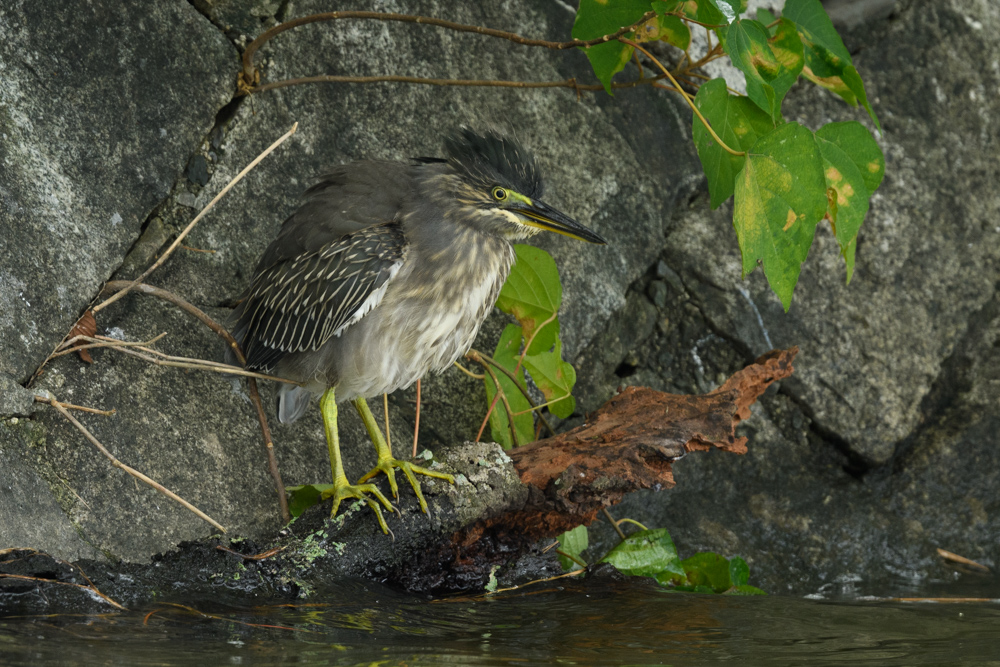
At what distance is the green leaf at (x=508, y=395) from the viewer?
317cm

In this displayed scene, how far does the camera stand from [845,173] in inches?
109

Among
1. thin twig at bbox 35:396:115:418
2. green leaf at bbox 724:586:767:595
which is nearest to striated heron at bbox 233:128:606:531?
thin twig at bbox 35:396:115:418

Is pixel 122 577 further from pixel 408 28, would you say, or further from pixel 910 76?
pixel 910 76

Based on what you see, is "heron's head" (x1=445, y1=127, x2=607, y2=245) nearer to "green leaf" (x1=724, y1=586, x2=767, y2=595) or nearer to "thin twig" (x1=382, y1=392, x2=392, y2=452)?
"thin twig" (x1=382, y1=392, x2=392, y2=452)

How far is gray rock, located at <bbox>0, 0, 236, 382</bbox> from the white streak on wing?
84 cm

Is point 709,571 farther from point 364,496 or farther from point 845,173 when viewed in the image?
point 845,173

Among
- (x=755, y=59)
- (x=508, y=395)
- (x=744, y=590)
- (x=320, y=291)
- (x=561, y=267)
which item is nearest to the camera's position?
(x=755, y=59)

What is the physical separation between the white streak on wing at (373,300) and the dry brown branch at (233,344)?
46 cm

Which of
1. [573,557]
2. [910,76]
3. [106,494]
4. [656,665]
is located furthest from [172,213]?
[910,76]

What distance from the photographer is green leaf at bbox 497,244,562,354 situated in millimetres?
3082

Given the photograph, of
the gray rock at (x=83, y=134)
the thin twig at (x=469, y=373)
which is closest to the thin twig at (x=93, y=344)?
the gray rock at (x=83, y=134)

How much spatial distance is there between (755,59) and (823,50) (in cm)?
49

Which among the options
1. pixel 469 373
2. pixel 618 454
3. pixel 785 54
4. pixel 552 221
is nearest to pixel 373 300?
pixel 552 221

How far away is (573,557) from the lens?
119 inches
